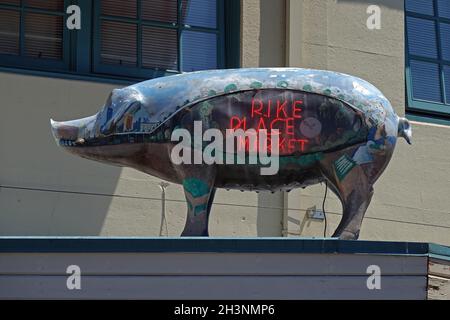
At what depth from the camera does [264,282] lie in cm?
990

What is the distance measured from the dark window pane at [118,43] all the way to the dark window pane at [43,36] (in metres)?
0.42

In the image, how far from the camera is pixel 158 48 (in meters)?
14.2

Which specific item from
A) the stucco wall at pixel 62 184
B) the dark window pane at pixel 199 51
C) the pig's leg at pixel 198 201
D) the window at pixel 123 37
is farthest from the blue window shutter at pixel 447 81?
the pig's leg at pixel 198 201

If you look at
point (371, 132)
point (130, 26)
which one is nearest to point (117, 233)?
point (130, 26)

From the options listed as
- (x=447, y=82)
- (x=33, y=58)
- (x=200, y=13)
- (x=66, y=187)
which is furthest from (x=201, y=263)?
(x=447, y=82)

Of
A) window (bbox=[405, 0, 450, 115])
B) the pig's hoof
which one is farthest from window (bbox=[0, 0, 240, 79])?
the pig's hoof

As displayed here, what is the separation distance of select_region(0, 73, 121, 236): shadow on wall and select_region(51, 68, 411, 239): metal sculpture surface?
257 centimetres

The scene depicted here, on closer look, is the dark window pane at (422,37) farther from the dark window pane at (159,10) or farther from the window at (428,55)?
the dark window pane at (159,10)

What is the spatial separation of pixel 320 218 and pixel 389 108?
10.8 feet

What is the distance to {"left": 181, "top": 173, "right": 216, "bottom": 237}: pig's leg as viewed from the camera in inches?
414

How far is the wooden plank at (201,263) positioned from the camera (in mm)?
9805

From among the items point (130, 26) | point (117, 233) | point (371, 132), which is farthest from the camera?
point (130, 26)

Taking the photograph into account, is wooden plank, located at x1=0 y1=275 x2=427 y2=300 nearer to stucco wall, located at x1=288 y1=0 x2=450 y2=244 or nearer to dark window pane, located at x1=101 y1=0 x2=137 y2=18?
stucco wall, located at x1=288 y1=0 x2=450 y2=244
